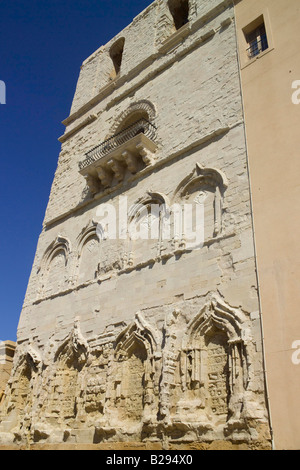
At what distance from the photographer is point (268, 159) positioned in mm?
7359

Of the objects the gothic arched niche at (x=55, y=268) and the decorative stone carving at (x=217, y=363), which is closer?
the decorative stone carving at (x=217, y=363)

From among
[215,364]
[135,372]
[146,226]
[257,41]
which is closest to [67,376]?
[135,372]

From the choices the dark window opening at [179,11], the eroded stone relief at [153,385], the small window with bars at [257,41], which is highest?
the dark window opening at [179,11]

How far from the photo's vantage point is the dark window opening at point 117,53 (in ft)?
52.2

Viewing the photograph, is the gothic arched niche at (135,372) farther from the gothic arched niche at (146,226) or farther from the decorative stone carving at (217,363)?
the gothic arched niche at (146,226)

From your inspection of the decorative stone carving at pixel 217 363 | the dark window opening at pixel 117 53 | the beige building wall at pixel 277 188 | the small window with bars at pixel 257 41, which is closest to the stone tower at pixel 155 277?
the decorative stone carving at pixel 217 363

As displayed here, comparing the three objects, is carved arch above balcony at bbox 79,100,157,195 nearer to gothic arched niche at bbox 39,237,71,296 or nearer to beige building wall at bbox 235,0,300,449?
gothic arched niche at bbox 39,237,71,296

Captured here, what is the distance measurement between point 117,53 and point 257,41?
27.9 feet

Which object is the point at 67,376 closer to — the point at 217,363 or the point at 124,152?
the point at 217,363

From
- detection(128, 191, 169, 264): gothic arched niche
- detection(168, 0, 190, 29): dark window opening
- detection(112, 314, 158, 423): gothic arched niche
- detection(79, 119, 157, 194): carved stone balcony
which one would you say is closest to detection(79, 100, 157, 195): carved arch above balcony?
detection(79, 119, 157, 194): carved stone balcony

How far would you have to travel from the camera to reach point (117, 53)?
643 inches

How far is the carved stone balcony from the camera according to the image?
33.6 feet

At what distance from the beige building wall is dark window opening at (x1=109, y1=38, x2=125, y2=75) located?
7379 millimetres

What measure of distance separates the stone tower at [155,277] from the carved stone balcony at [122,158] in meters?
0.05
